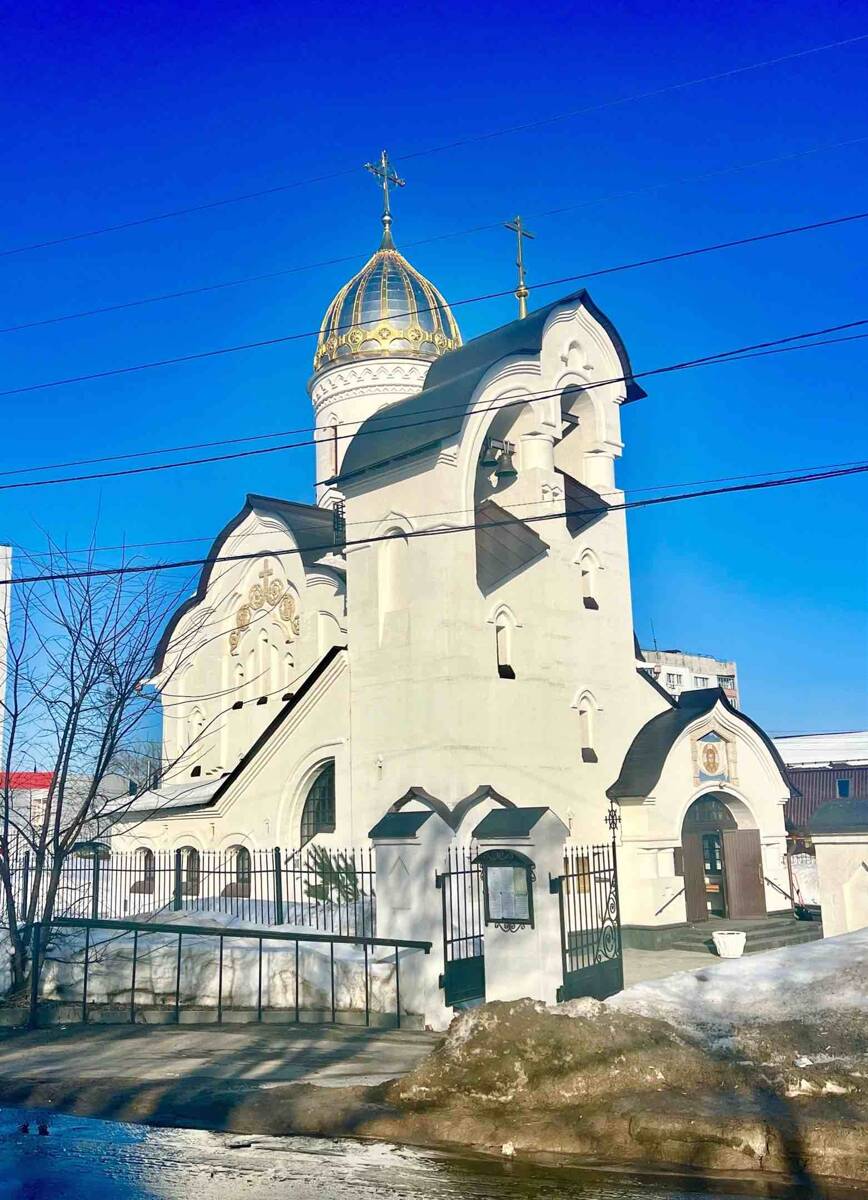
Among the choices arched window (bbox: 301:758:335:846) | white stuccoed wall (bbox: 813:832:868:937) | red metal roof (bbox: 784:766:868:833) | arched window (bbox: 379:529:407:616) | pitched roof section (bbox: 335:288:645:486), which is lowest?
white stuccoed wall (bbox: 813:832:868:937)

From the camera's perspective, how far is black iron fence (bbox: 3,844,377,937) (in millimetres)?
14875

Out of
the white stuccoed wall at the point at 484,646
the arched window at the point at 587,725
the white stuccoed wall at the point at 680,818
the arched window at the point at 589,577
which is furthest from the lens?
the arched window at the point at 589,577

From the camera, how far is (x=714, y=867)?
2256 centimetres

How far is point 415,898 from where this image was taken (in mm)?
12977

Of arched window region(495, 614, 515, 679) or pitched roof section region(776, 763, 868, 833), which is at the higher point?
arched window region(495, 614, 515, 679)

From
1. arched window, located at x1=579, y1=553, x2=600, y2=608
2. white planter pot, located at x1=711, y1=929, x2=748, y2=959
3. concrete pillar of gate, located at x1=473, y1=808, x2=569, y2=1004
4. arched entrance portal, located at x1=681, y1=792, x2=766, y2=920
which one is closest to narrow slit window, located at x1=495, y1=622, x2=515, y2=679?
arched window, located at x1=579, y1=553, x2=600, y2=608

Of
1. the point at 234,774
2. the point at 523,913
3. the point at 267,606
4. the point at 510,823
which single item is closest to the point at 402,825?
the point at 510,823

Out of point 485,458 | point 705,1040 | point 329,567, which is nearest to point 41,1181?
point 705,1040

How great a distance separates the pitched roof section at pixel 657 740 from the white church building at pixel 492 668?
0.05 meters

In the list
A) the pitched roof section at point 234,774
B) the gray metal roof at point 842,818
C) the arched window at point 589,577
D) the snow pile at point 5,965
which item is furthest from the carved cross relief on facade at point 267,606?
the gray metal roof at point 842,818

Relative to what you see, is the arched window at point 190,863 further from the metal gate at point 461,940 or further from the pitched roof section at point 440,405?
the metal gate at point 461,940

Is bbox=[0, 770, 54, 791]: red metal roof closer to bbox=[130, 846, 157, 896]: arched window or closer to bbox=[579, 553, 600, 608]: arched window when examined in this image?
bbox=[130, 846, 157, 896]: arched window

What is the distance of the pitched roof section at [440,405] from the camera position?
63.1 feet

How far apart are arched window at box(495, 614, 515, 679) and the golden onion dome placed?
10.8m
